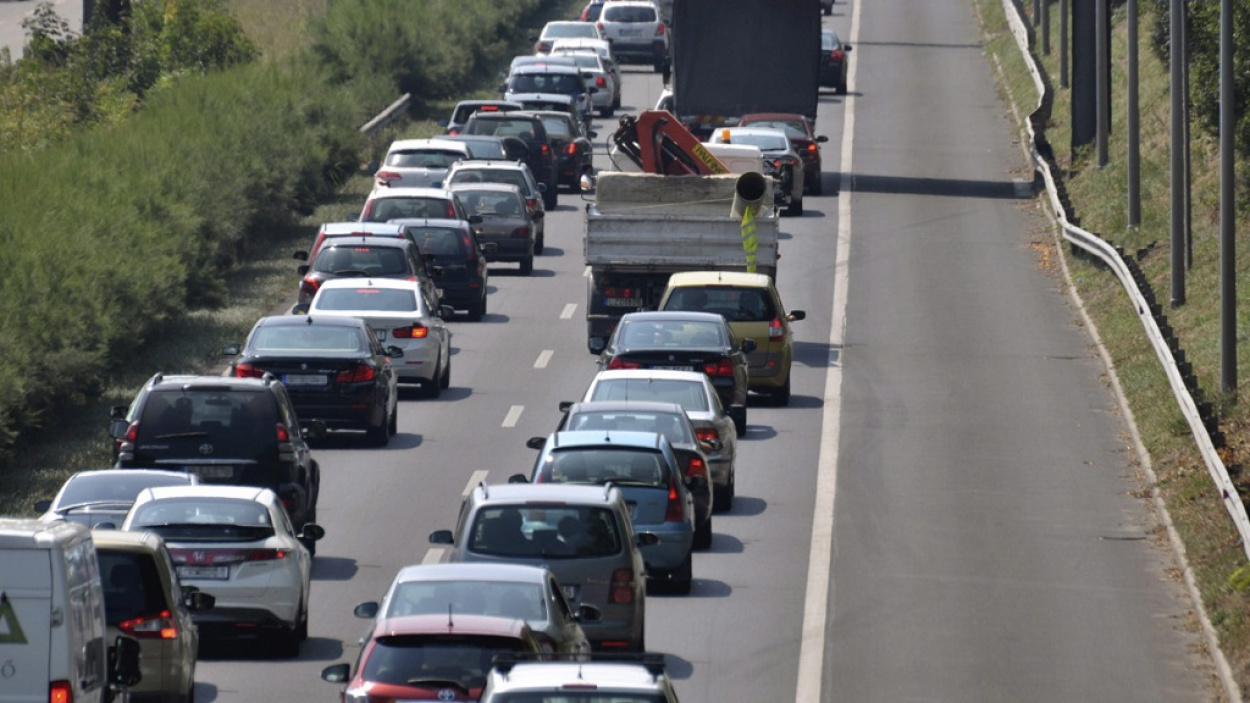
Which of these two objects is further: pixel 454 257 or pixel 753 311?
pixel 454 257

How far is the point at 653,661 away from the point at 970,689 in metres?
6.46

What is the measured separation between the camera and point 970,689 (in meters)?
18.9

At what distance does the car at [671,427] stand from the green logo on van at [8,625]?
10.7 m

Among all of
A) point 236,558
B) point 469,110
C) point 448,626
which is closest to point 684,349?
point 236,558

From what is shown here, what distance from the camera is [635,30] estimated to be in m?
74.4

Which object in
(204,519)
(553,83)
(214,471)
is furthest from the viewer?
(553,83)

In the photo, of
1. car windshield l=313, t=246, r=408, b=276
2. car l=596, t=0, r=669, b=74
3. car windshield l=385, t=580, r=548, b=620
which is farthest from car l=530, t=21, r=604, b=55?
car windshield l=385, t=580, r=548, b=620

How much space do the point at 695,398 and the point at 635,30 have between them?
1944 inches

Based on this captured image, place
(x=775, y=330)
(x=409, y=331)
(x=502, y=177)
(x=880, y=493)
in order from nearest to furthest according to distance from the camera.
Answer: (x=880, y=493) → (x=409, y=331) → (x=775, y=330) → (x=502, y=177)

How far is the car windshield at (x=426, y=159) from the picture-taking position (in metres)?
46.2

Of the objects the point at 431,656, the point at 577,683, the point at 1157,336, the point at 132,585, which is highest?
the point at 577,683

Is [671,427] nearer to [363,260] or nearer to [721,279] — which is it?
[721,279]

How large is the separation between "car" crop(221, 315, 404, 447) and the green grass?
866 centimetres

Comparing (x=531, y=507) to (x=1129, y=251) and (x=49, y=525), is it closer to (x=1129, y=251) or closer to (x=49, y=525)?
(x=49, y=525)
